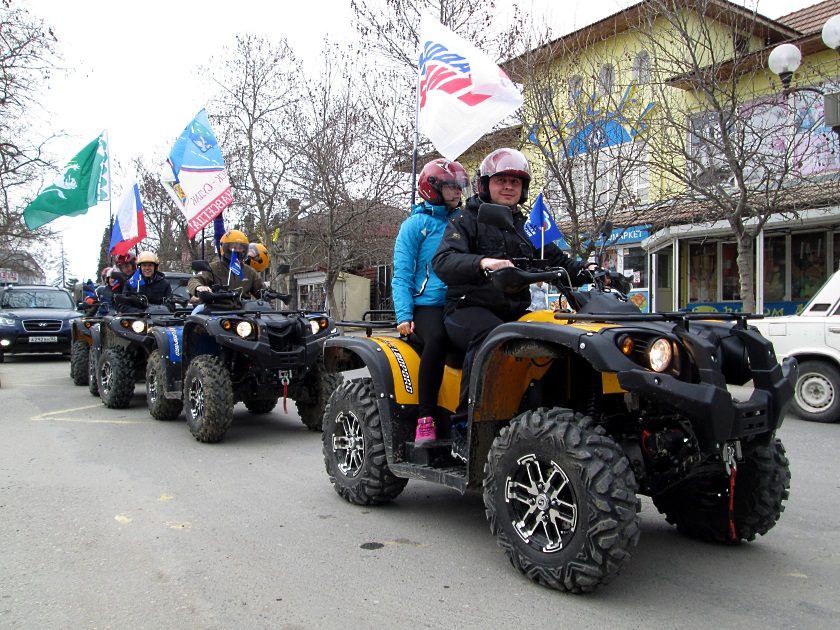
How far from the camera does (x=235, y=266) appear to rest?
353 inches

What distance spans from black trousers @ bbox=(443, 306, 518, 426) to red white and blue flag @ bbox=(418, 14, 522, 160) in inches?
99.0

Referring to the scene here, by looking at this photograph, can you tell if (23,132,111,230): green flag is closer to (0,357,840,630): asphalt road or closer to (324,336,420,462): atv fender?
(0,357,840,630): asphalt road

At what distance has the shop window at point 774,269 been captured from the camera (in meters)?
20.4

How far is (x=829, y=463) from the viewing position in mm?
6730

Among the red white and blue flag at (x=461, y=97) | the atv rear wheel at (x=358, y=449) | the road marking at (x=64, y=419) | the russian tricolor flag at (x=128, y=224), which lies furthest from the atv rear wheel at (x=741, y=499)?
the russian tricolor flag at (x=128, y=224)

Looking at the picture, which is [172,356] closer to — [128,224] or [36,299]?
[128,224]

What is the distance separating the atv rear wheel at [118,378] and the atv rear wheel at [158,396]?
3.27 feet

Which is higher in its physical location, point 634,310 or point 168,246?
point 168,246

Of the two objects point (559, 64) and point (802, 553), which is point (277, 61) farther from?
point (802, 553)

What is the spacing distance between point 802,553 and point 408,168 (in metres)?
19.2

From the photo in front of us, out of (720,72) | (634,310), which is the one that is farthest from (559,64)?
(634,310)

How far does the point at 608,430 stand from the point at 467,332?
0.98 meters

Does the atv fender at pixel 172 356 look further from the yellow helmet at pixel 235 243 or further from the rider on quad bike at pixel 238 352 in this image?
the yellow helmet at pixel 235 243

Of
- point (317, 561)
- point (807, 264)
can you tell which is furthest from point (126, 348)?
point (807, 264)
